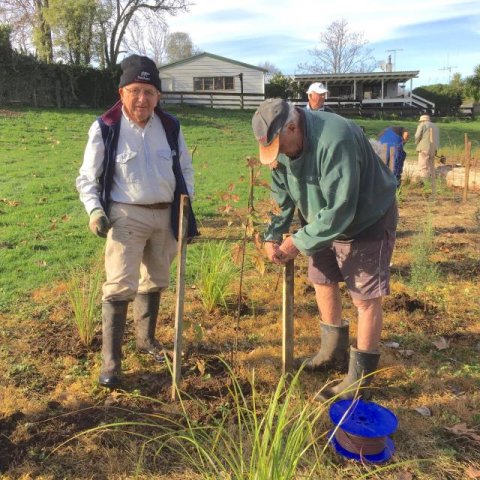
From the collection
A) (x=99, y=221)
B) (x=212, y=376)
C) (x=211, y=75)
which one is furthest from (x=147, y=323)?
(x=211, y=75)

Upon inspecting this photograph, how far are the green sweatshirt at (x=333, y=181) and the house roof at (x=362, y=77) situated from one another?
4131cm

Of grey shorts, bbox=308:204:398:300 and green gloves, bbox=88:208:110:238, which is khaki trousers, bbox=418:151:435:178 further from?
green gloves, bbox=88:208:110:238

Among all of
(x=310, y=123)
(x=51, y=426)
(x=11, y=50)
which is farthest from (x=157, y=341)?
(x=11, y=50)

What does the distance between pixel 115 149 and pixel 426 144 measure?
8.86 meters

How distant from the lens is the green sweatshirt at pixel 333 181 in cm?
234

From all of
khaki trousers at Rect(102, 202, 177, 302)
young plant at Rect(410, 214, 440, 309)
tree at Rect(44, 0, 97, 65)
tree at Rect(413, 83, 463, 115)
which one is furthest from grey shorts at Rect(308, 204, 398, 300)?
tree at Rect(413, 83, 463, 115)

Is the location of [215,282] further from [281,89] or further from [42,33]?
[281,89]

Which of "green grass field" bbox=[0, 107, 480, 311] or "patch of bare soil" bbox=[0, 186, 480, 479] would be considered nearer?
"patch of bare soil" bbox=[0, 186, 480, 479]

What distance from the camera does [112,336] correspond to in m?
3.04

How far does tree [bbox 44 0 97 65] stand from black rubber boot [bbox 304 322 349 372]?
27331 millimetres

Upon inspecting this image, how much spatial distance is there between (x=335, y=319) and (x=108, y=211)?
1.53m

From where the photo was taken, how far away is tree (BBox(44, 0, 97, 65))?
90.3 feet

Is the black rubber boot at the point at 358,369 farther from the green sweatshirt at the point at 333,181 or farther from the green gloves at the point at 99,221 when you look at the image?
the green gloves at the point at 99,221

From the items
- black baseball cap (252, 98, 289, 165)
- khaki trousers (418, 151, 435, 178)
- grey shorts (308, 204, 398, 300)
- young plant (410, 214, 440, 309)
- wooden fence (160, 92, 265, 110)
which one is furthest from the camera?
wooden fence (160, 92, 265, 110)
